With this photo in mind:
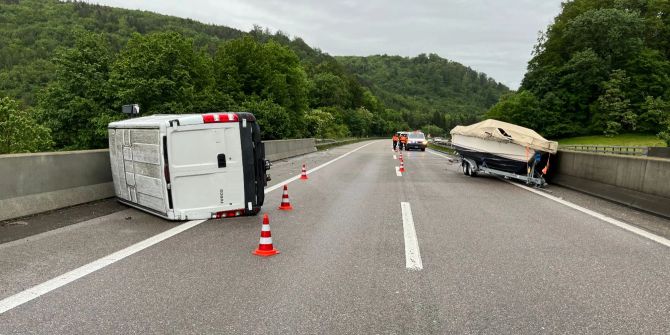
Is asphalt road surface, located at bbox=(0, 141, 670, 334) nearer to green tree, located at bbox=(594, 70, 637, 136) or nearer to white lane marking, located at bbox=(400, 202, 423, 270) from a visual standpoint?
white lane marking, located at bbox=(400, 202, 423, 270)

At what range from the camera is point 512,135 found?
1420cm

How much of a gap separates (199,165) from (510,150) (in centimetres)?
998

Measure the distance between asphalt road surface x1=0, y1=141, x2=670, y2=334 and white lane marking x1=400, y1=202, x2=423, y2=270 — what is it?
0.05 meters

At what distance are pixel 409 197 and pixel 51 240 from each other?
773cm

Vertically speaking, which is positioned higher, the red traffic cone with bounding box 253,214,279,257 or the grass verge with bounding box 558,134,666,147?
the red traffic cone with bounding box 253,214,279,257

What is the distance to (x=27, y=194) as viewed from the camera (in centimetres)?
850

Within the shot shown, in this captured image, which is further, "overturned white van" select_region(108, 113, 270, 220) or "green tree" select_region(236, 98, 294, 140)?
"green tree" select_region(236, 98, 294, 140)

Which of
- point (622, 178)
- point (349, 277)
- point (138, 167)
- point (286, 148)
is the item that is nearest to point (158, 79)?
point (286, 148)

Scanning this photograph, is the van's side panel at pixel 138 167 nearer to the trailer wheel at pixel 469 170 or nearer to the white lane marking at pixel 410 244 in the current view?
the white lane marking at pixel 410 244

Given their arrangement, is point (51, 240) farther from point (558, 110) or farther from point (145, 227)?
point (558, 110)

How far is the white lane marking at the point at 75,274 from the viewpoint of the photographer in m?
4.42

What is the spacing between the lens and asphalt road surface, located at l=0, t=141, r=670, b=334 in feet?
13.1

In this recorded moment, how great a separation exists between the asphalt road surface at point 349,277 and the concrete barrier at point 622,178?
97cm

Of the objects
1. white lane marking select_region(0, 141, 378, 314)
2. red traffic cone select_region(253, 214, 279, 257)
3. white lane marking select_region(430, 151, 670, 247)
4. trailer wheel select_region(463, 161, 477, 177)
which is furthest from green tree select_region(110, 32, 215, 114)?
red traffic cone select_region(253, 214, 279, 257)
